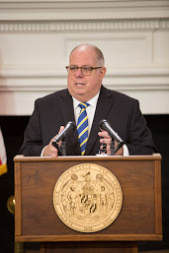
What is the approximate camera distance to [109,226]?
265 centimetres

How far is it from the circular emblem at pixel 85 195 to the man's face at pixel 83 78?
2.40 feet

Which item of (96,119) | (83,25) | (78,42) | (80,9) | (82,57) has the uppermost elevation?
(80,9)

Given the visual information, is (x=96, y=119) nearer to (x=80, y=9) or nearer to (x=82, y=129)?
(x=82, y=129)

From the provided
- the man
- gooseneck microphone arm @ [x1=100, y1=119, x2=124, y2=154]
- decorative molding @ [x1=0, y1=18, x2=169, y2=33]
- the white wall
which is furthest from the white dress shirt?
decorative molding @ [x1=0, y1=18, x2=169, y2=33]

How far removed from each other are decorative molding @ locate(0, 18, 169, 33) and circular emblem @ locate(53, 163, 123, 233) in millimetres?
1975

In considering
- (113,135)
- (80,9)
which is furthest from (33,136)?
(80,9)

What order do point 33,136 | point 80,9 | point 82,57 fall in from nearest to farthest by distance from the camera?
point 82,57
point 33,136
point 80,9

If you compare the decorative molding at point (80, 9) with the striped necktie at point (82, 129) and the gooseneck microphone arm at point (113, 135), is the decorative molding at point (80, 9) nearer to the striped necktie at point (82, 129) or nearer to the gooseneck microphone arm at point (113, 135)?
the striped necktie at point (82, 129)

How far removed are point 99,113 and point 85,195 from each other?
2.58 ft

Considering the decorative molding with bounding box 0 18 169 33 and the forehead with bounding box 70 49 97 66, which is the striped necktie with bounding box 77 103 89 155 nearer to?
the forehead with bounding box 70 49 97 66

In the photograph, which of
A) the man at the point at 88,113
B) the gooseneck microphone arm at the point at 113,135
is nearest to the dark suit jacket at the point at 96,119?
the man at the point at 88,113

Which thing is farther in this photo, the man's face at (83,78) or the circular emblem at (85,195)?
the man's face at (83,78)

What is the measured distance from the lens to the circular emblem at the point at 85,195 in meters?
2.61

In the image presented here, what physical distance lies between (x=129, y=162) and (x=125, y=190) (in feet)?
0.48
